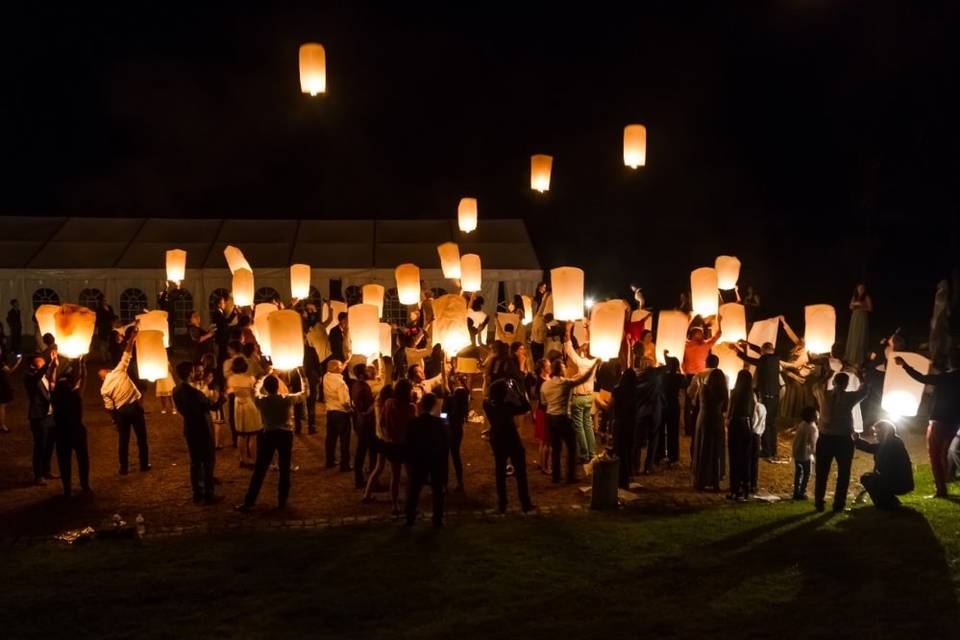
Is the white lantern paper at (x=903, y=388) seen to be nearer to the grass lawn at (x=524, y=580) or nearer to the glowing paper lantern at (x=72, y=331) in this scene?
the grass lawn at (x=524, y=580)

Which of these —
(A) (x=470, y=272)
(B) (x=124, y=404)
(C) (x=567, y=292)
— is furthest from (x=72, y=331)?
(A) (x=470, y=272)

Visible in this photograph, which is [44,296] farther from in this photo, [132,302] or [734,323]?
[734,323]

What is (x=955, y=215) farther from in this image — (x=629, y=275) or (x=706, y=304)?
(x=706, y=304)

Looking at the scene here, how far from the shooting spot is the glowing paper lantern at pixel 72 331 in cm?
966

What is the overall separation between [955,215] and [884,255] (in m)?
3.60

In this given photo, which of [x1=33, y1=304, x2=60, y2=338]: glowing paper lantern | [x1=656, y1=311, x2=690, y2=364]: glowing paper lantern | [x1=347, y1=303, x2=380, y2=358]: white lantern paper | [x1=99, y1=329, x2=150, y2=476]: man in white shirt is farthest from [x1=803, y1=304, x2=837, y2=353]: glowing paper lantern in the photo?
[x1=33, y1=304, x2=60, y2=338]: glowing paper lantern

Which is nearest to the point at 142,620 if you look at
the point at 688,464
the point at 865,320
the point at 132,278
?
the point at 688,464

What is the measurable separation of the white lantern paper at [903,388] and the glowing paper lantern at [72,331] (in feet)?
31.3

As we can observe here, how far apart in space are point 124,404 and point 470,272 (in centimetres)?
711

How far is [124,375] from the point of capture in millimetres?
9969

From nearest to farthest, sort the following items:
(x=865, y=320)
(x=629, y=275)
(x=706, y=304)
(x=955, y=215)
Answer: (x=706, y=304), (x=865, y=320), (x=955, y=215), (x=629, y=275)

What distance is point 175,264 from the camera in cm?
1792

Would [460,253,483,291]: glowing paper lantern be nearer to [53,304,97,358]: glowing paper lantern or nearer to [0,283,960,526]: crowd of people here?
[0,283,960,526]: crowd of people

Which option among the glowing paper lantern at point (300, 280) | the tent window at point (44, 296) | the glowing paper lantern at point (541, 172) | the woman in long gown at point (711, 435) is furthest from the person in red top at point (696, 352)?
the tent window at point (44, 296)
